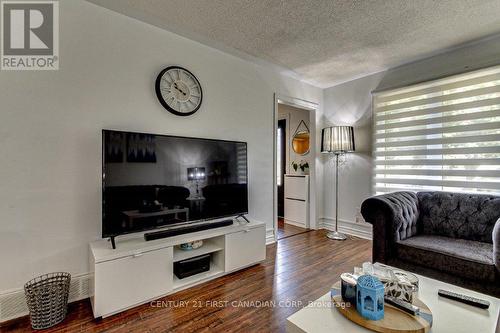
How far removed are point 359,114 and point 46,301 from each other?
3.98 meters

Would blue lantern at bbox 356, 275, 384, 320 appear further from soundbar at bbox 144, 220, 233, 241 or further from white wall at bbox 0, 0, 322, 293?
white wall at bbox 0, 0, 322, 293

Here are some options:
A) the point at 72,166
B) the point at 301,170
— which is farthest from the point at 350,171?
the point at 72,166

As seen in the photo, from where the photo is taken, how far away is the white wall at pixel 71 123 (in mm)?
1658

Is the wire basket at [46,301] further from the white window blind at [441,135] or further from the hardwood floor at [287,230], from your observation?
the white window blind at [441,135]

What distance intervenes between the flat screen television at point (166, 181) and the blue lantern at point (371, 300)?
1563mm

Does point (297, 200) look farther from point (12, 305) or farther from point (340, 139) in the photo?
point (12, 305)

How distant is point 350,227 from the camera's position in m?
3.65

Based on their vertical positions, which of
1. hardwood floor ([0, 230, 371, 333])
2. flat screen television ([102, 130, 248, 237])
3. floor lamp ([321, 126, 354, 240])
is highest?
floor lamp ([321, 126, 354, 240])

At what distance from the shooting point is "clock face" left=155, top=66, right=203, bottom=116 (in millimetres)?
2293

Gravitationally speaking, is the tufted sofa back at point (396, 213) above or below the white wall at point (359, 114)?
below

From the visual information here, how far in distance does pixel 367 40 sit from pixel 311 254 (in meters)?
2.48

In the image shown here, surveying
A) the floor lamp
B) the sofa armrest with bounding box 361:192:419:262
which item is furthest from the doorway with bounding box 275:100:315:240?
the sofa armrest with bounding box 361:192:419:262

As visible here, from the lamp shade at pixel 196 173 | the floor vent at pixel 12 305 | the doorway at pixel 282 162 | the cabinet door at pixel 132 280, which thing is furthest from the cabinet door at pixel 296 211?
the floor vent at pixel 12 305

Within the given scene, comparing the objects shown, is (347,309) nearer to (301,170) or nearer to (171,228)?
(171,228)
